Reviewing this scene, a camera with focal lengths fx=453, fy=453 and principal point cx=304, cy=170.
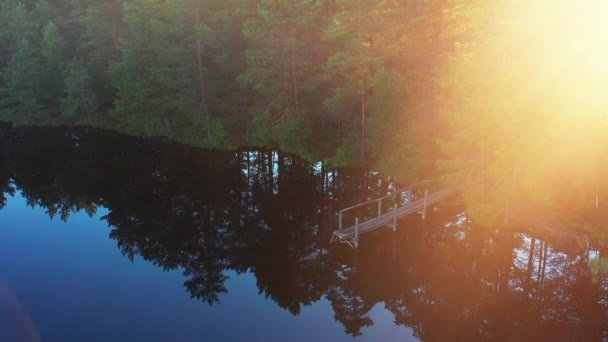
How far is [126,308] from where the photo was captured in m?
19.3

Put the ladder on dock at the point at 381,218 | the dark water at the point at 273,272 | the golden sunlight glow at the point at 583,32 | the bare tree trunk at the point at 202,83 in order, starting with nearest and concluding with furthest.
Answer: the dark water at the point at 273,272
the golden sunlight glow at the point at 583,32
the ladder on dock at the point at 381,218
the bare tree trunk at the point at 202,83

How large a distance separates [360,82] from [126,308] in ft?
73.7

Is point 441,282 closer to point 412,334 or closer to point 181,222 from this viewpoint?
point 412,334

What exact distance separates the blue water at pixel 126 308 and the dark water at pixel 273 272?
7 centimetres

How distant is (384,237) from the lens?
2477 centimetres

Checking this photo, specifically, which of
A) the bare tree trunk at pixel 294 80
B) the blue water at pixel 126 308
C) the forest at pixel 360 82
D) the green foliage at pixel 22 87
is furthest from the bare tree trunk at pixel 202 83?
the green foliage at pixel 22 87

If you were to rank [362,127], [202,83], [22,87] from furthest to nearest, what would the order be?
[22,87] → [202,83] → [362,127]

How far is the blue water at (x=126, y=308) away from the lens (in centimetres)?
1747

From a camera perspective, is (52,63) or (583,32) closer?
(583,32)

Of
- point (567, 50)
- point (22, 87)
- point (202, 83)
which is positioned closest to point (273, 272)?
point (567, 50)

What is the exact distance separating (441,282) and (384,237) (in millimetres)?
5199

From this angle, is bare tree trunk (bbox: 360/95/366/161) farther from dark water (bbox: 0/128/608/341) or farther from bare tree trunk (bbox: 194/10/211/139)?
bare tree trunk (bbox: 194/10/211/139)

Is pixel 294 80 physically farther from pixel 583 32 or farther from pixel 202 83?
pixel 583 32

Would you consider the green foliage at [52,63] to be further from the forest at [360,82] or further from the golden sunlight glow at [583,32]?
the golden sunlight glow at [583,32]
